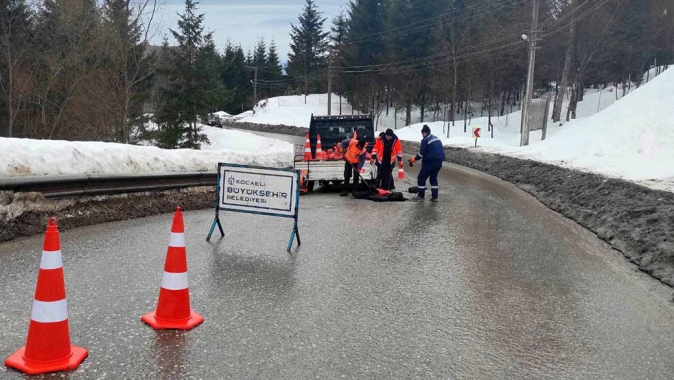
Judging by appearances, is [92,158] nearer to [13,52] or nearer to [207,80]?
[13,52]

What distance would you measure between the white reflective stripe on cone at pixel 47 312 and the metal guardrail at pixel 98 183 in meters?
4.52

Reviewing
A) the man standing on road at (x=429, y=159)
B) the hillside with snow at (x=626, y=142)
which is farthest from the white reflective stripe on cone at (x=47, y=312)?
the hillside with snow at (x=626, y=142)

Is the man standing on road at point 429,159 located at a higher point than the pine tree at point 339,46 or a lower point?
lower

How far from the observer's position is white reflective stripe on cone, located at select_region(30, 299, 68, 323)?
3.50m

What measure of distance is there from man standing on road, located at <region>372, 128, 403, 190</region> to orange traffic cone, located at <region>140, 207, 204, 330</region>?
9.16 m

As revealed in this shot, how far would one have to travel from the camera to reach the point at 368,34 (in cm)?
6762

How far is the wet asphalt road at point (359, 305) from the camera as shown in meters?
3.77

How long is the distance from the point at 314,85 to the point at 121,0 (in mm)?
64356

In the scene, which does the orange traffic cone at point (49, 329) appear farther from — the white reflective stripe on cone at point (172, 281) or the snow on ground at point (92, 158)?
the snow on ground at point (92, 158)

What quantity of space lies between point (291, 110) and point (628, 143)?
58.0 meters

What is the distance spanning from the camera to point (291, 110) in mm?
73875

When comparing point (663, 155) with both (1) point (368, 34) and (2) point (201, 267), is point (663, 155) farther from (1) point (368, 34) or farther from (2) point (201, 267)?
(1) point (368, 34)

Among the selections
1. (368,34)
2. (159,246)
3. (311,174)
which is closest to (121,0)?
(311,174)

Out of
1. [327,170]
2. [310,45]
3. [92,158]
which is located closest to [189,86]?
[327,170]
